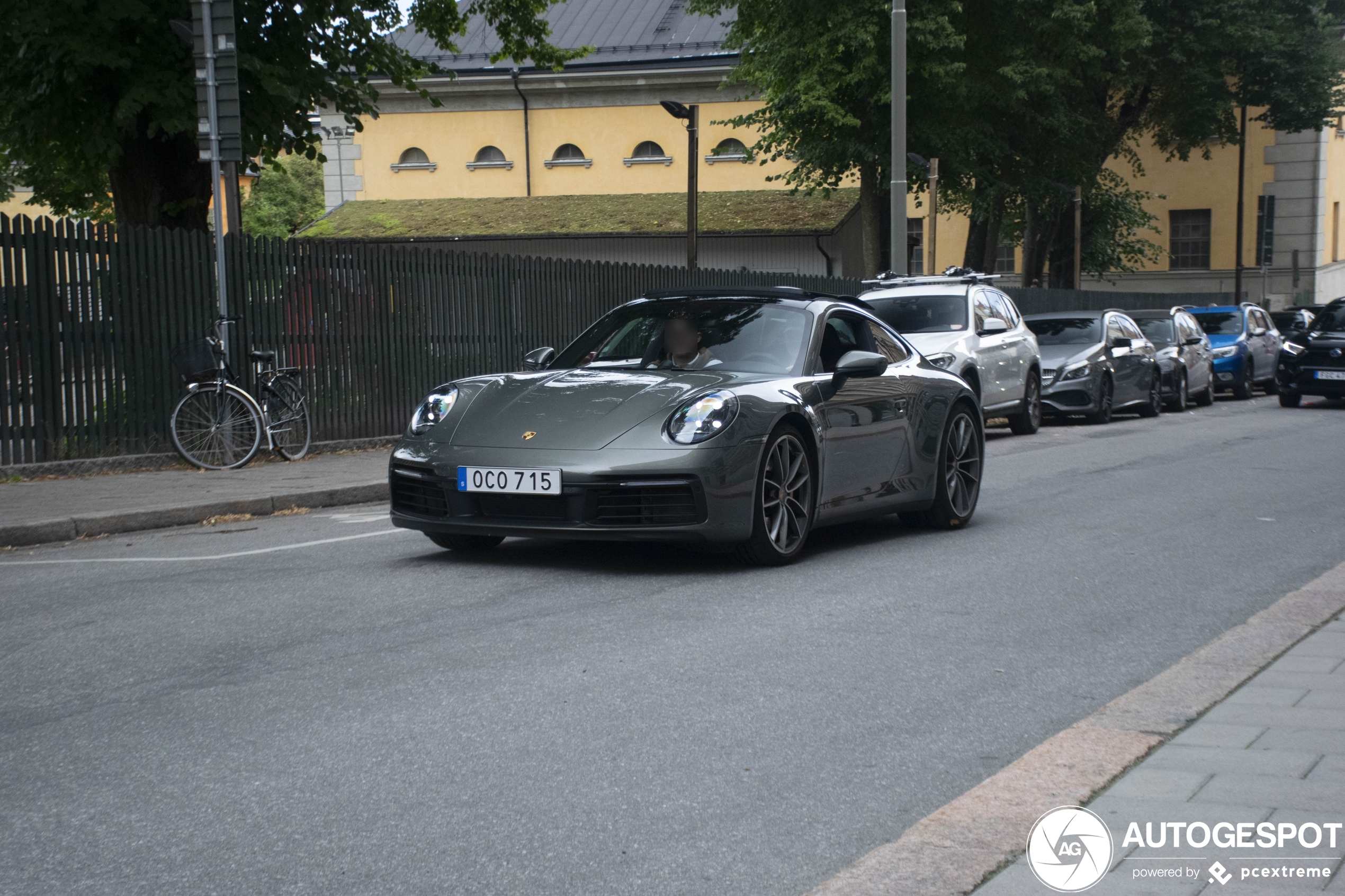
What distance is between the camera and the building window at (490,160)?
164ft

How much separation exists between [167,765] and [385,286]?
466 inches

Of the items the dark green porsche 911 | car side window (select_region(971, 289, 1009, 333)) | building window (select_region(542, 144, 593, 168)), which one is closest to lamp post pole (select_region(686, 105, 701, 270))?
car side window (select_region(971, 289, 1009, 333))

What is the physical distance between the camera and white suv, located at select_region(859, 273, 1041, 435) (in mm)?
17312

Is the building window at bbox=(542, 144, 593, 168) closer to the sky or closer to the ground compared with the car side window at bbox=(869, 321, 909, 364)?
closer to the sky

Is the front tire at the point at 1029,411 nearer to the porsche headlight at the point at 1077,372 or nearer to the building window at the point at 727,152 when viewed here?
the porsche headlight at the point at 1077,372

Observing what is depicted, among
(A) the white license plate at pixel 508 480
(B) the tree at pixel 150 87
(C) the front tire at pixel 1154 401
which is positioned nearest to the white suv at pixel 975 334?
(C) the front tire at pixel 1154 401

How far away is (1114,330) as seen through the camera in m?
21.6

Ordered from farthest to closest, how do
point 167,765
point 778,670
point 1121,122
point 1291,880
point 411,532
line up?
point 1121,122 < point 411,532 < point 778,670 < point 167,765 < point 1291,880

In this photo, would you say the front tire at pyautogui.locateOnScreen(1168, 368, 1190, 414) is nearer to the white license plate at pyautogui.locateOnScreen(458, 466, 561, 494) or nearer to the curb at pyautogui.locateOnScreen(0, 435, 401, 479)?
the curb at pyautogui.locateOnScreen(0, 435, 401, 479)

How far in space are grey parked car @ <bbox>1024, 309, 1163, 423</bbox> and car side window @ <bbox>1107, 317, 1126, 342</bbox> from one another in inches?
0.4

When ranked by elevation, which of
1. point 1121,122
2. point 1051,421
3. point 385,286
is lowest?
point 1051,421

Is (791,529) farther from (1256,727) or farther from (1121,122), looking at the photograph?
(1121,122)

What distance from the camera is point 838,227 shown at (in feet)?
126

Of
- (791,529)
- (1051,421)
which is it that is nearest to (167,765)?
(791,529)
